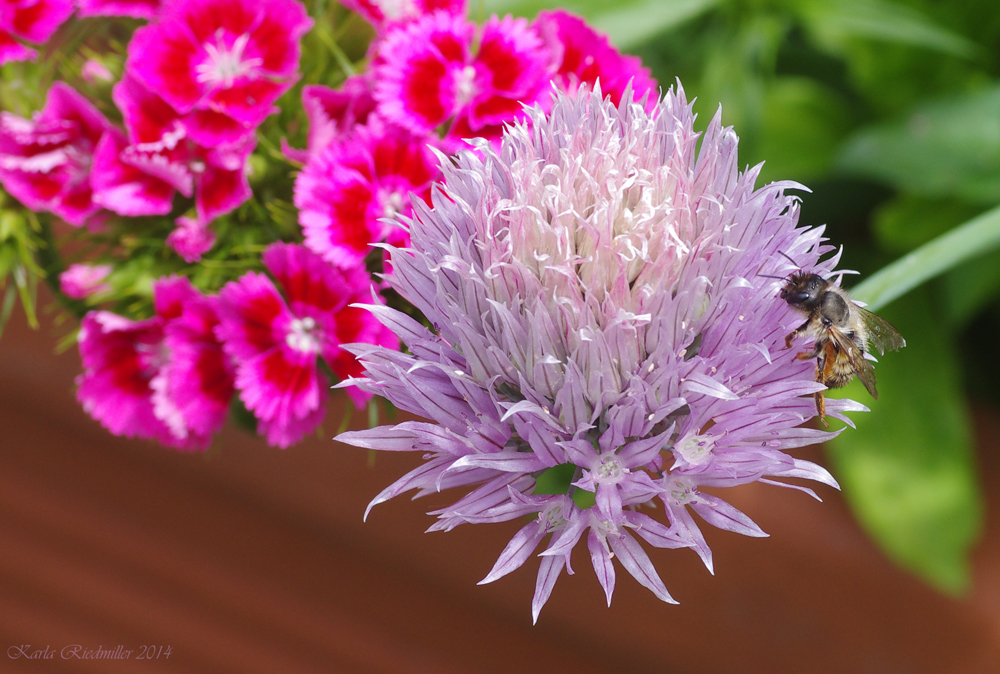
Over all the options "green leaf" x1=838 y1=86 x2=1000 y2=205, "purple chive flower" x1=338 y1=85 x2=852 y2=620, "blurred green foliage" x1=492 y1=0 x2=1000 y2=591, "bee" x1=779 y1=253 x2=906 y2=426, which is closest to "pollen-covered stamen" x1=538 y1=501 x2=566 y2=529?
"purple chive flower" x1=338 y1=85 x2=852 y2=620

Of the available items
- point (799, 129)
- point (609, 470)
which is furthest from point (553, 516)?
point (799, 129)

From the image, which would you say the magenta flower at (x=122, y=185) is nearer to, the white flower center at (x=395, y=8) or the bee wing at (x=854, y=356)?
the white flower center at (x=395, y=8)

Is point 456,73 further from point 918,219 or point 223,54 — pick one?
point 918,219

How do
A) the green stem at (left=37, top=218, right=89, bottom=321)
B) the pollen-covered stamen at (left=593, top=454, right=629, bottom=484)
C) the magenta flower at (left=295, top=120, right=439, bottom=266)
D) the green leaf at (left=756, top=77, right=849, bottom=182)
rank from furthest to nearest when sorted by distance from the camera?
1. the green leaf at (left=756, top=77, right=849, bottom=182)
2. the green stem at (left=37, top=218, right=89, bottom=321)
3. the magenta flower at (left=295, top=120, right=439, bottom=266)
4. the pollen-covered stamen at (left=593, top=454, right=629, bottom=484)

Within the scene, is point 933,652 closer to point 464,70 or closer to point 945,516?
point 945,516

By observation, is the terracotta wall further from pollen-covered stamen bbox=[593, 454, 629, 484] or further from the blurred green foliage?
pollen-covered stamen bbox=[593, 454, 629, 484]

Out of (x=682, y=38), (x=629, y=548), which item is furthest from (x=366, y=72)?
(x=682, y=38)

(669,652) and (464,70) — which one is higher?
(464,70)
